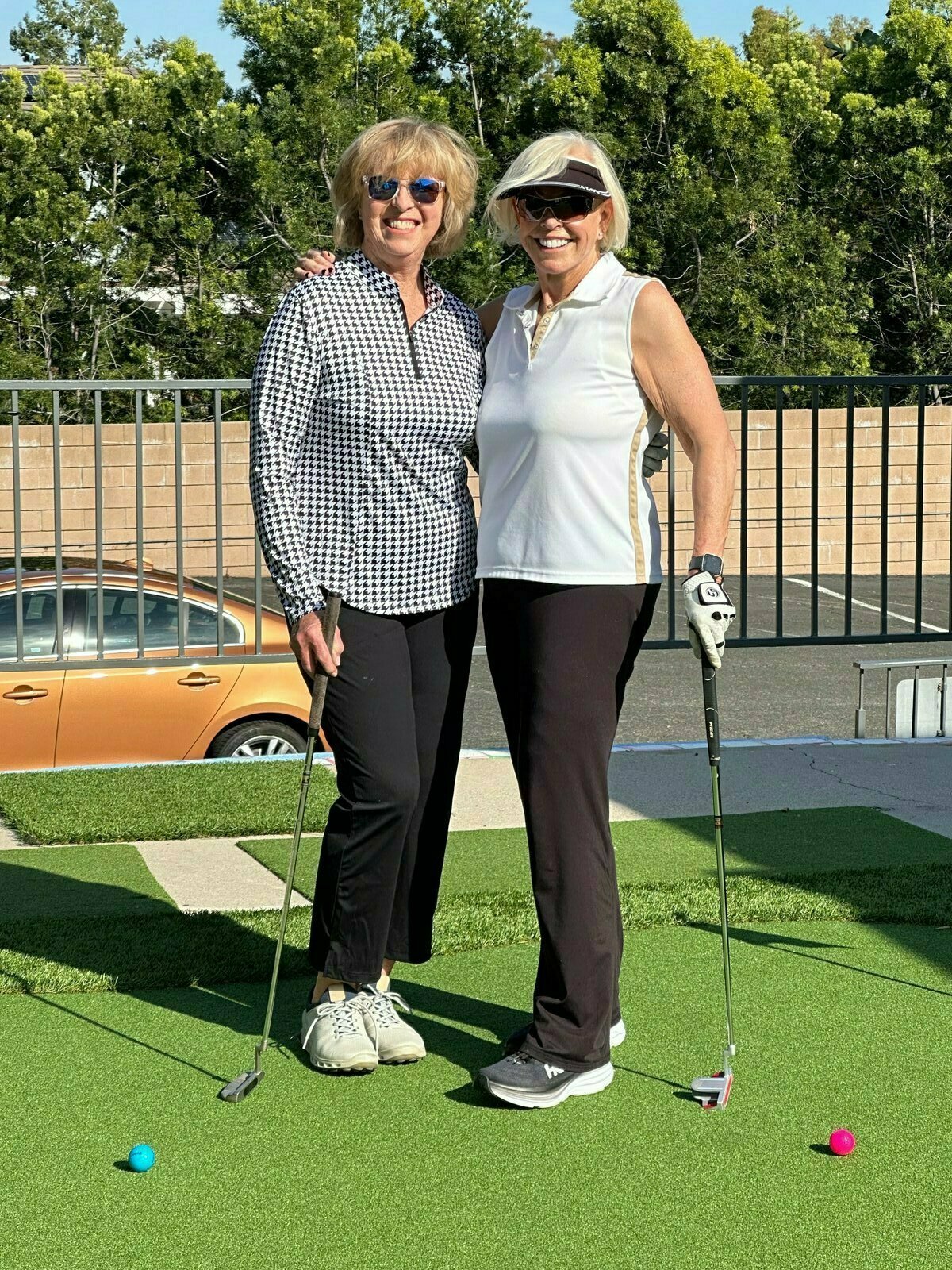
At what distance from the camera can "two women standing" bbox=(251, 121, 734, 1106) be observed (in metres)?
3.34

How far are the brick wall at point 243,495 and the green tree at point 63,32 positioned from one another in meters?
49.0

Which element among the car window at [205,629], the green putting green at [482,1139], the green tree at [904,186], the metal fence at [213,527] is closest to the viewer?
the green putting green at [482,1139]

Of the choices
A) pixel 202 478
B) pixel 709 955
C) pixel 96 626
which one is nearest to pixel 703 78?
pixel 202 478

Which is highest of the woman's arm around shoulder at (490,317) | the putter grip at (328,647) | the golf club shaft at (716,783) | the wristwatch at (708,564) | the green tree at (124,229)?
the green tree at (124,229)

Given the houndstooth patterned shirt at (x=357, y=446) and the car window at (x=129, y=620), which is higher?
the houndstooth patterned shirt at (x=357, y=446)

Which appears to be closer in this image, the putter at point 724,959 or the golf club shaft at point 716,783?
the putter at point 724,959

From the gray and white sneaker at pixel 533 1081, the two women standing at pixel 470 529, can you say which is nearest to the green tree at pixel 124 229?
the two women standing at pixel 470 529

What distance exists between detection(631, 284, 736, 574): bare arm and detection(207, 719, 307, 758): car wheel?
5135 millimetres

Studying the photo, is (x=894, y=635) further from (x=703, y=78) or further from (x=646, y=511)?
(x=703, y=78)

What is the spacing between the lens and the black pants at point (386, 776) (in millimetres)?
3521

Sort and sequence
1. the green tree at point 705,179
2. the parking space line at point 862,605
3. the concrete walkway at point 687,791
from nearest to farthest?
1. the concrete walkway at point 687,791
2. the parking space line at point 862,605
3. the green tree at point 705,179

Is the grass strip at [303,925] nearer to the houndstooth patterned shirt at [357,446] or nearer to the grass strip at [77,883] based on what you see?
the grass strip at [77,883]

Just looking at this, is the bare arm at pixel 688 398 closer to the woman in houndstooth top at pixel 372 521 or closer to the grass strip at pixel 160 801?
the woman in houndstooth top at pixel 372 521

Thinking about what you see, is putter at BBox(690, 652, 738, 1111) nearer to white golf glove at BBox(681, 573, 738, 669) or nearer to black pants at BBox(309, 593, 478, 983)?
white golf glove at BBox(681, 573, 738, 669)
